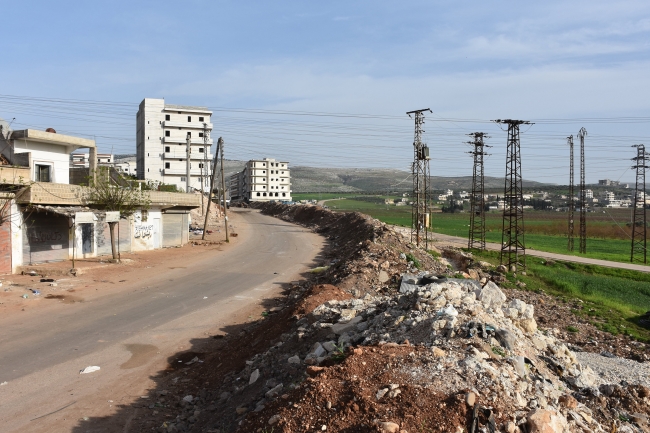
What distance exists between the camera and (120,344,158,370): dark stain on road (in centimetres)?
1192

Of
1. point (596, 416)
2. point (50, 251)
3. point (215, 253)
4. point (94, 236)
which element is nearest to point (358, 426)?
point (596, 416)

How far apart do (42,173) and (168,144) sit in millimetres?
57238

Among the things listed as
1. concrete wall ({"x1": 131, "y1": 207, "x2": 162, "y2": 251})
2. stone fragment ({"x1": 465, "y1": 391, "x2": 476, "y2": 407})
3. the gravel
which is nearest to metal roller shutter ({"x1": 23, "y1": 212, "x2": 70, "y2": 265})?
concrete wall ({"x1": 131, "y1": 207, "x2": 162, "y2": 251})

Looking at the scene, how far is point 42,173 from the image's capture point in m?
27.9

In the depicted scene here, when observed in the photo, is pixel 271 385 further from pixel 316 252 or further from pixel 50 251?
pixel 316 252

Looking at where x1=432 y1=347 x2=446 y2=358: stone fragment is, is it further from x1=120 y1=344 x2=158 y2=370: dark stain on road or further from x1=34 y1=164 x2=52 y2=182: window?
x1=34 y1=164 x2=52 y2=182: window

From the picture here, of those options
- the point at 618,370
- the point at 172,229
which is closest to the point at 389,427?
the point at 618,370

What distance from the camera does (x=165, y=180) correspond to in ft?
272

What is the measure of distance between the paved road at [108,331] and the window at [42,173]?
958cm

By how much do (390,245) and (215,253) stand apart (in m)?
11.5

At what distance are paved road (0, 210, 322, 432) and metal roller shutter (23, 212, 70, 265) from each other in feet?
18.7

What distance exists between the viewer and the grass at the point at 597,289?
2275 cm

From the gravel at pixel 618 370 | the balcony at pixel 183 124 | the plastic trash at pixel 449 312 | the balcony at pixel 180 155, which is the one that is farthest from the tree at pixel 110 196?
the balcony at pixel 183 124

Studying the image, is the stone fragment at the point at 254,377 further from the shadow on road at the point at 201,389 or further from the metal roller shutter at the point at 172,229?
the metal roller shutter at the point at 172,229
